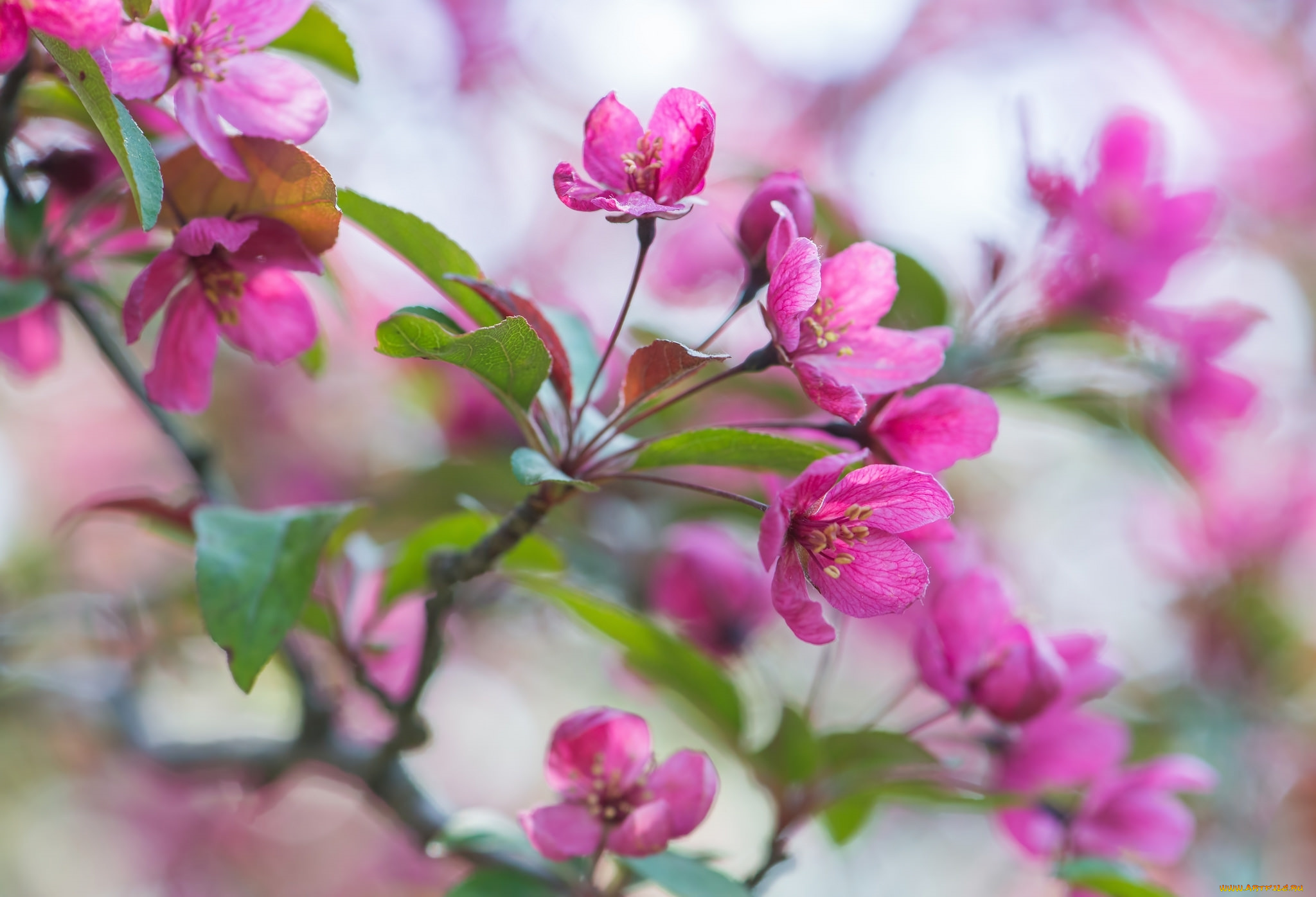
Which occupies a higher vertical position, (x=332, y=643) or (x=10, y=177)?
(x=10, y=177)

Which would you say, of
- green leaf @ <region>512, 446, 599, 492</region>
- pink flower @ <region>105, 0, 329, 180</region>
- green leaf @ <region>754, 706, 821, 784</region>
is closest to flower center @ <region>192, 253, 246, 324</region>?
pink flower @ <region>105, 0, 329, 180</region>

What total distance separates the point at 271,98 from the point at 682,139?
1.21 feet

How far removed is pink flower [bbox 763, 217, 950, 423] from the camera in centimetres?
79

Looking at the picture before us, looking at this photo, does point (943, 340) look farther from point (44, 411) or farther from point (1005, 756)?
point (44, 411)

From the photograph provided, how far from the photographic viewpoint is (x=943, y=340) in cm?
90

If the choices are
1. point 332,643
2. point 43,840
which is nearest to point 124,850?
point 43,840

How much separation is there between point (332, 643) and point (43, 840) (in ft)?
10.3

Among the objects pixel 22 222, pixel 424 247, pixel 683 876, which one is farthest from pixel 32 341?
pixel 683 876

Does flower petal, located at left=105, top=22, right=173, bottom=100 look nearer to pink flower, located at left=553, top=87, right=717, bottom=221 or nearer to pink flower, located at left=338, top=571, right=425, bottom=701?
pink flower, located at left=553, top=87, right=717, bottom=221

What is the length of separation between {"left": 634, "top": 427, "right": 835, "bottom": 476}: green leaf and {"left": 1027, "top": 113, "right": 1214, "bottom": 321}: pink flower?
0.79 metres

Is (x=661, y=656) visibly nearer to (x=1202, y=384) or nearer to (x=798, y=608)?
(x=798, y=608)

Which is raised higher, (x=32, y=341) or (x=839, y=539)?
(x=839, y=539)

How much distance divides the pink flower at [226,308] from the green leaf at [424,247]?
56mm

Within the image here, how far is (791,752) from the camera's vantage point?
1.13 m
